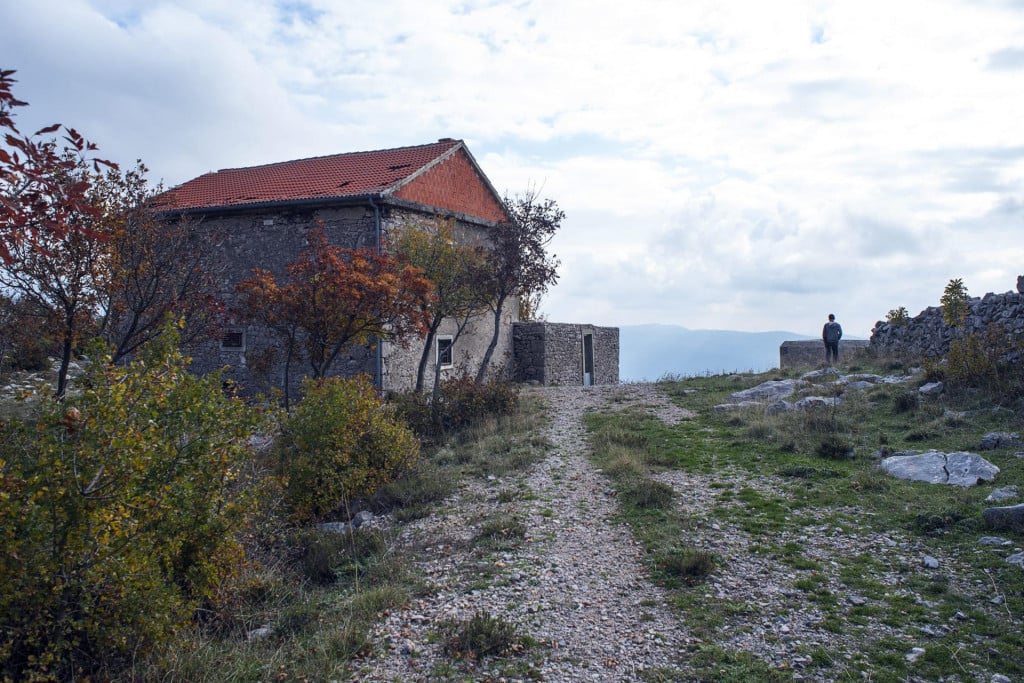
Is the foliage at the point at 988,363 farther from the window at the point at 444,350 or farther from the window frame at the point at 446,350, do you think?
the window at the point at 444,350

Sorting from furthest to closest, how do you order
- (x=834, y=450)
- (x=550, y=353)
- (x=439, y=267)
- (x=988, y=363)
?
(x=550, y=353) → (x=439, y=267) → (x=988, y=363) → (x=834, y=450)

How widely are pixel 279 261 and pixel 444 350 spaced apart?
4.46 meters

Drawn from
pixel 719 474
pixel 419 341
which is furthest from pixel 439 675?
pixel 419 341

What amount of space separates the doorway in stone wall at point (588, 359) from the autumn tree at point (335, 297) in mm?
11853

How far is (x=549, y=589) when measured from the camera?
19.7 feet

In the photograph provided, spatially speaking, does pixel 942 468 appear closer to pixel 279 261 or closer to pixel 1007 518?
pixel 1007 518

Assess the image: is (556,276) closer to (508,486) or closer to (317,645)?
(508,486)

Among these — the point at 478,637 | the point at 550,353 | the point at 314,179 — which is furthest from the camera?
the point at 550,353

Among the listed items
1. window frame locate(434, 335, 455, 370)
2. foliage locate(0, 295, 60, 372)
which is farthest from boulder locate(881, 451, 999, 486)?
foliage locate(0, 295, 60, 372)

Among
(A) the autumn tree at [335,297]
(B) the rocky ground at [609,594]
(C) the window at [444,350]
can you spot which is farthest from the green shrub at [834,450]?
(C) the window at [444,350]

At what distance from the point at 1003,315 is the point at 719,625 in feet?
40.4

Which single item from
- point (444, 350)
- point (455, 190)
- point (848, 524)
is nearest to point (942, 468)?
point (848, 524)

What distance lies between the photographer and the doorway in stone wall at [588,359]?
2325 cm

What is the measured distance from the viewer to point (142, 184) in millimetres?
10484
